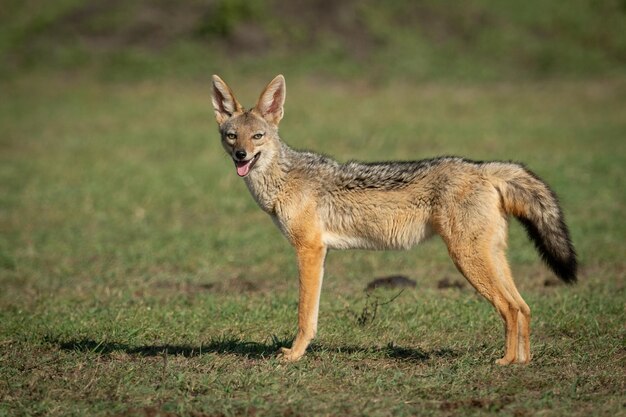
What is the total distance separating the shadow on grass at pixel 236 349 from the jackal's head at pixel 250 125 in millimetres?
1580

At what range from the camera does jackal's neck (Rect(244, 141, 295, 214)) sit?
313 inches

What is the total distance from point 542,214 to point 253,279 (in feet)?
16.5

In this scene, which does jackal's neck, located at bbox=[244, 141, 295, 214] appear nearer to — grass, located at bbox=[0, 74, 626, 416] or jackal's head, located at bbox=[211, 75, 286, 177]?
jackal's head, located at bbox=[211, 75, 286, 177]

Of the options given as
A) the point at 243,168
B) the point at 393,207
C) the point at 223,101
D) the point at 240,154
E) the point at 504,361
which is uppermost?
the point at 223,101

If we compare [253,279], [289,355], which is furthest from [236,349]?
[253,279]

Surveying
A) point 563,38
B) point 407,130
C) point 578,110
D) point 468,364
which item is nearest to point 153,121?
point 407,130

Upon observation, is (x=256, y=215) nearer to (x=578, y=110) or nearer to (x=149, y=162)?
(x=149, y=162)

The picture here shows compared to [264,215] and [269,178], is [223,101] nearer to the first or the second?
[269,178]

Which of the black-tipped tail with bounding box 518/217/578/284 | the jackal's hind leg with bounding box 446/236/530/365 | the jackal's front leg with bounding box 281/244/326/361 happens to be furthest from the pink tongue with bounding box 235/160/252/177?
the black-tipped tail with bounding box 518/217/578/284

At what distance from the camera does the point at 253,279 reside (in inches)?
443

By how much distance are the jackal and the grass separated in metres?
0.63

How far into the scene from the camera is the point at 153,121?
23.8 m

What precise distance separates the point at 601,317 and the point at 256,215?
25.4 ft

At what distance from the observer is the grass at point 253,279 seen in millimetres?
6465
